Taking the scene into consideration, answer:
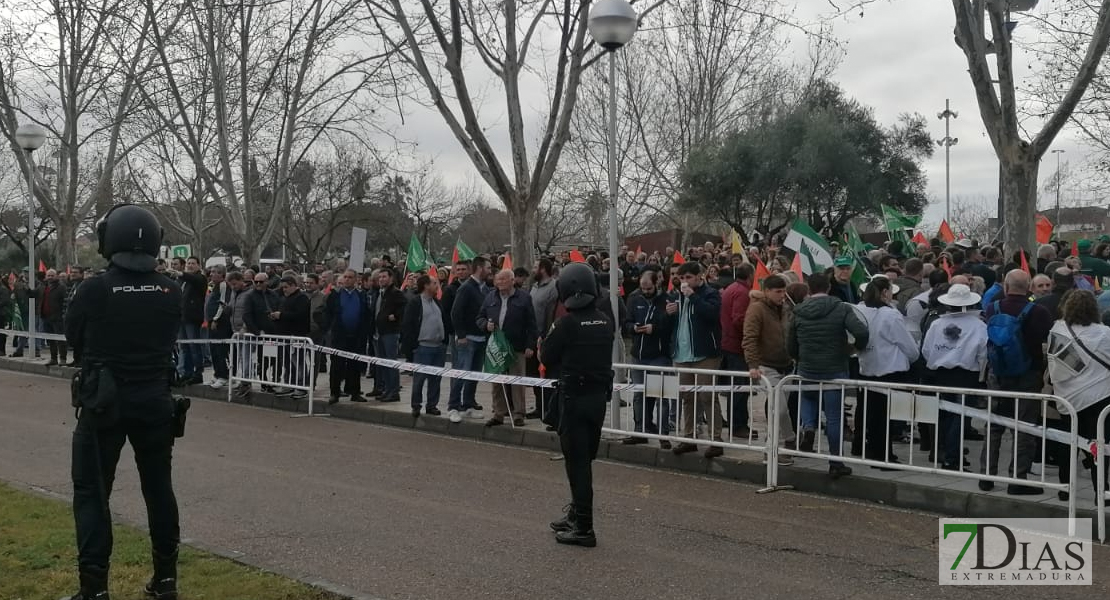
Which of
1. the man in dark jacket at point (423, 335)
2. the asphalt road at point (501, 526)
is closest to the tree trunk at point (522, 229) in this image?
the man in dark jacket at point (423, 335)

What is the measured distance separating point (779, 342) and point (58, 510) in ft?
21.0

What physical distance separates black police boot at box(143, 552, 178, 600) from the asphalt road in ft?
0.80

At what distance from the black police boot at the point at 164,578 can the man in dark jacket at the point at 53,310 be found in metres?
17.3

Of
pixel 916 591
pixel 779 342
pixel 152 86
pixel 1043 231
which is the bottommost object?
pixel 916 591

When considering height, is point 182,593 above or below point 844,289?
below

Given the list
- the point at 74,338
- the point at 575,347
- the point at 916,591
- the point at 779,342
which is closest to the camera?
the point at 74,338

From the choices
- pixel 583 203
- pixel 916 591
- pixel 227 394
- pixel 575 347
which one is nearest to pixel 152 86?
pixel 227 394

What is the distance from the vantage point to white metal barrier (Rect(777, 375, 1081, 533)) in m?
7.76

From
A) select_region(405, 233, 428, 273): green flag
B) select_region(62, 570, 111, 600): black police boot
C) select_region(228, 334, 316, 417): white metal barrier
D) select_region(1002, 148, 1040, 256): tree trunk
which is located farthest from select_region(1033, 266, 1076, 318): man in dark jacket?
select_region(405, 233, 428, 273): green flag

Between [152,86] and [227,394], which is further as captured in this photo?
[152,86]

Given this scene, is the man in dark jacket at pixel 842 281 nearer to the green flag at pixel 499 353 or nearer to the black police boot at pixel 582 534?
the green flag at pixel 499 353

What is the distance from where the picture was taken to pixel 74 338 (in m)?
5.48

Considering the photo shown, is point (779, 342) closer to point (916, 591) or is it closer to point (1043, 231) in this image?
point (916, 591)

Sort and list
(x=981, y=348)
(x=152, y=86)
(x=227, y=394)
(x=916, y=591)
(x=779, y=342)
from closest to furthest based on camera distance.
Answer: (x=916, y=591) < (x=981, y=348) < (x=779, y=342) < (x=227, y=394) < (x=152, y=86)
